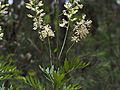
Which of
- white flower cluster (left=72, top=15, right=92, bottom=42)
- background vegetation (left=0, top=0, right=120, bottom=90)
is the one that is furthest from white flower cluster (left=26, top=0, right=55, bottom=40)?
background vegetation (left=0, top=0, right=120, bottom=90)

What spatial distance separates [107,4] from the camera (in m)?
6.23

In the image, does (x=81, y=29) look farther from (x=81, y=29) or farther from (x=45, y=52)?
(x=45, y=52)

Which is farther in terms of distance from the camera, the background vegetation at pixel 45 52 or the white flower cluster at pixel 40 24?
the background vegetation at pixel 45 52

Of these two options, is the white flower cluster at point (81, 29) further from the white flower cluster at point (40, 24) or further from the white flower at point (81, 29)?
the white flower cluster at point (40, 24)

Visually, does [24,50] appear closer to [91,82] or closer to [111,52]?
[91,82]

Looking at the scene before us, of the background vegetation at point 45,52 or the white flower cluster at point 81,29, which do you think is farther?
the background vegetation at point 45,52

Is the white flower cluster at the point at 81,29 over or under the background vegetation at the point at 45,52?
over

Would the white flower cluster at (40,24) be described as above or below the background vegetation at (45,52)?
above

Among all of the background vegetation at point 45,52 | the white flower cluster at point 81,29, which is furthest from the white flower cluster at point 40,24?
the background vegetation at point 45,52

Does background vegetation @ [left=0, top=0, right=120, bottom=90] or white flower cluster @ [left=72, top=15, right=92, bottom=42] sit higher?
white flower cluster @ [left=72, top=15, right=92, bottom=42]

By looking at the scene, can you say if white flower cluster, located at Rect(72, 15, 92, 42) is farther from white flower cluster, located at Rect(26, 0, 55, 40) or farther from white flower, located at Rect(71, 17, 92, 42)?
white flower cluster, located at Rect(26, 0, 55, 40)

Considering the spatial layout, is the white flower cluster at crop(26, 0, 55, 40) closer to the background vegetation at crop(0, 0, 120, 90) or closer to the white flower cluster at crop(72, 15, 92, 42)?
the white flower cluster at crop(72, 15, 92, 42)

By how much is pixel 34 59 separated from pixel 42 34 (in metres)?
2.11

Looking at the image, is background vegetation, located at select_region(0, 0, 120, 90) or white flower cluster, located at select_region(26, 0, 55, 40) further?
background vegetation, located at select_region(0, 0, 120, 90)
